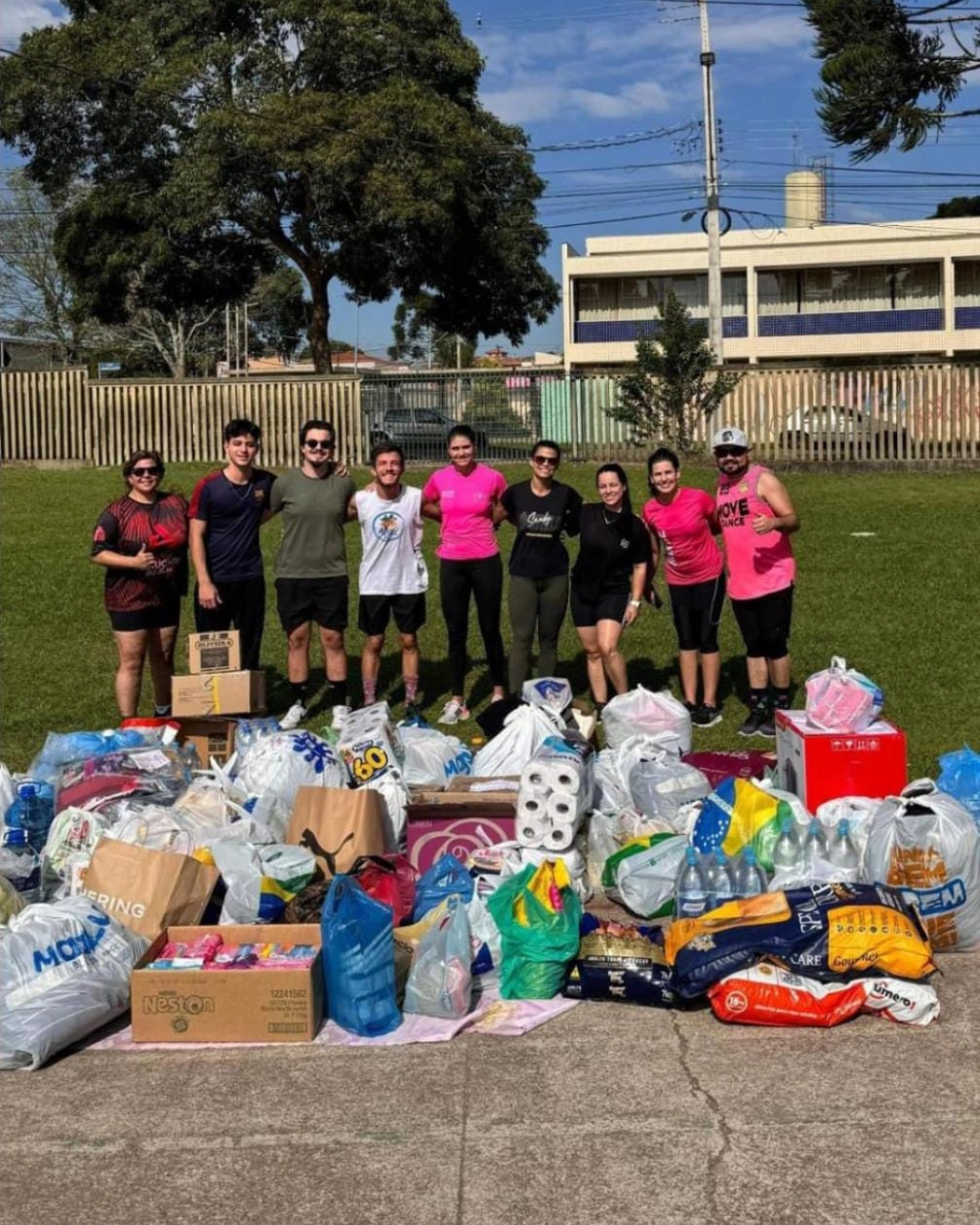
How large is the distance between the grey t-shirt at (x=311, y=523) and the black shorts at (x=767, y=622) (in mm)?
2376

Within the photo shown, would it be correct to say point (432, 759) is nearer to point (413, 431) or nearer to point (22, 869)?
point (22, 869)

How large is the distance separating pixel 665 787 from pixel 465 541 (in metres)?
2.60

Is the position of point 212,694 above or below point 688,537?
below

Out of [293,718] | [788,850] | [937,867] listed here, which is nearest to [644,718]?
[788,850]

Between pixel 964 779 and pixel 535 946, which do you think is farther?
pixel 964 779

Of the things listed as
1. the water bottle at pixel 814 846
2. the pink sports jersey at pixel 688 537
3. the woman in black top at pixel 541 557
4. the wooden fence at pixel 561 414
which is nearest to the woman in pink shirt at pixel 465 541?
the woman in black top at pixel 541 557

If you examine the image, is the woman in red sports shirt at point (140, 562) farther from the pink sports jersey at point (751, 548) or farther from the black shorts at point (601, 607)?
the pink sports jersey at point (751, 548)

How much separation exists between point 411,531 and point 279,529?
24.8 ft

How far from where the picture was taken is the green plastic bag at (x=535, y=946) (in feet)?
15.6

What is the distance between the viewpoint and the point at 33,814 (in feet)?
19.4

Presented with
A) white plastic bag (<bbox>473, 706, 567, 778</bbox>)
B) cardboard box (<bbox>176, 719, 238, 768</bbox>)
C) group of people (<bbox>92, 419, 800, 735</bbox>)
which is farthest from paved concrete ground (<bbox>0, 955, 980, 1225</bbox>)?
group of people (<bbox>92, 419, 800, 735</bbox>)

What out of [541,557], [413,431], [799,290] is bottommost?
[541,557]

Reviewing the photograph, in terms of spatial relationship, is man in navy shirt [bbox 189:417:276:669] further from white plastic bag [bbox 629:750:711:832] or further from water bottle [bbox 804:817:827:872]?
water bottle [bbox 804:817:827:872]

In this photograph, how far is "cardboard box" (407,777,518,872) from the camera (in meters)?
5.95
